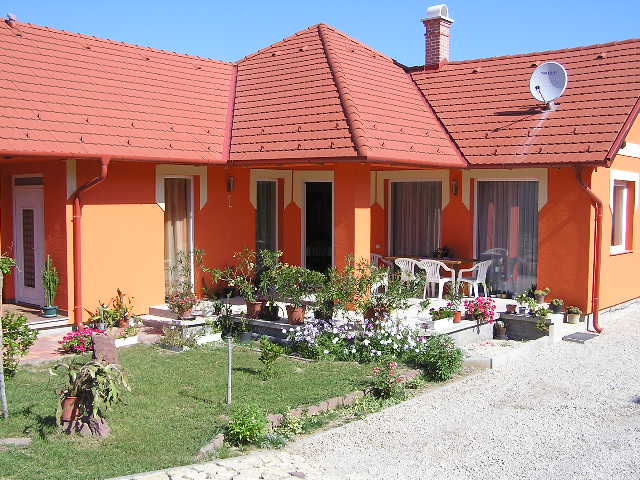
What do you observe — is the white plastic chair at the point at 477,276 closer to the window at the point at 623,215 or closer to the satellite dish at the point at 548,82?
the window at the point at 623,215

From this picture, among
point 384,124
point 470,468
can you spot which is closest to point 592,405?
point 470,468

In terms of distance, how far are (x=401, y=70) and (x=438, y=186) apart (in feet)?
12.3


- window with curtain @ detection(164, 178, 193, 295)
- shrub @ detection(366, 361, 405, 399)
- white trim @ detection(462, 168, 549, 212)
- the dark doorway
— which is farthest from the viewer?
the dark doorway

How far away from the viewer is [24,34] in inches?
517

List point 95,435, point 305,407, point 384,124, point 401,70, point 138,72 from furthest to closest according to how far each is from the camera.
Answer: point 401,70
point 138,72
point 384,124
point 305,407
point 95,435

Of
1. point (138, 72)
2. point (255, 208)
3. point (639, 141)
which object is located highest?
point (138, 72)

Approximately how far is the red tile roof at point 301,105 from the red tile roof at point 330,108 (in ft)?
0.10

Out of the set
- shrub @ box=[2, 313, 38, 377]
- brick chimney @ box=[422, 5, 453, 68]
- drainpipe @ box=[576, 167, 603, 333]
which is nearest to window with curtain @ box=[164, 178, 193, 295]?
shrub @ box=[2, 313, 38, 377]

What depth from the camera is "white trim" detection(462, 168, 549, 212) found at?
13008mm

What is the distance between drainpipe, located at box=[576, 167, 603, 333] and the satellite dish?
6.57 ft

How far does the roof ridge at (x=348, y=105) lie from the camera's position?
11711mm

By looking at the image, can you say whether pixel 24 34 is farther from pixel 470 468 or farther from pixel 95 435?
pixel 470 468

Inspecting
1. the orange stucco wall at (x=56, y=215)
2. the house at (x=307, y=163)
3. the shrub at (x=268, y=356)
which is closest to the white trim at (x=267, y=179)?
the house at (x=307, y=163)

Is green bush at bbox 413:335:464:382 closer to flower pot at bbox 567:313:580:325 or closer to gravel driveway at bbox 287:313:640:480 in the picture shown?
gravel driveway at bbox 287:313:640:480
